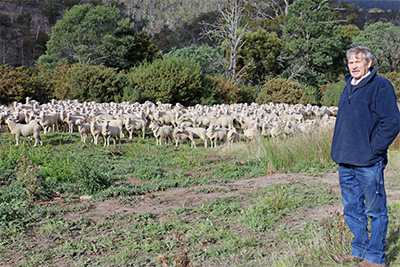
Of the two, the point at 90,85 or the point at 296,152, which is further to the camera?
the point at 90,85

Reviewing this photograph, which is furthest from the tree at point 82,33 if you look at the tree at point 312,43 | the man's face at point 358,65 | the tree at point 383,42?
the man's face at point 358,65

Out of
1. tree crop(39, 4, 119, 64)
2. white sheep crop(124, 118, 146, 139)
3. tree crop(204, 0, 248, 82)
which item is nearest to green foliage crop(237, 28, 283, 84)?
tree crop(204, 0, 248, 82)

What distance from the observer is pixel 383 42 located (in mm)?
46656

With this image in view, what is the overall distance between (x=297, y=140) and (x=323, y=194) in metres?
3.58

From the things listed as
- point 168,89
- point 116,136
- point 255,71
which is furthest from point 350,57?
point 255,71

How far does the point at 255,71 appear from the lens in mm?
41062

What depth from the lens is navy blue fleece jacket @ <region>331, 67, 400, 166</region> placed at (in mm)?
3668

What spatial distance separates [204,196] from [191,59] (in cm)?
2883

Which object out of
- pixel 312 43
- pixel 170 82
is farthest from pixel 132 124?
pixel 312 43

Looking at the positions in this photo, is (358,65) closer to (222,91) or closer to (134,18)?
(222,91)

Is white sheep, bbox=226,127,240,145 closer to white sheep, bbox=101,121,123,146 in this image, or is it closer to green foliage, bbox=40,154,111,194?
white sheep, bbox=101,121,123,146

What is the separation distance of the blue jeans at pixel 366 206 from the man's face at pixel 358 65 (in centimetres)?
89

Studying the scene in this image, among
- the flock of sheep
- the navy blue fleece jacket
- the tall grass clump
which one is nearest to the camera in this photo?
the navy blue fleece jacket

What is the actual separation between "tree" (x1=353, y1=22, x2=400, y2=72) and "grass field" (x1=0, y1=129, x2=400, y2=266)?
132ft
